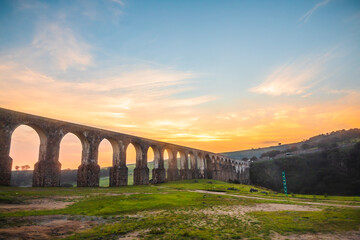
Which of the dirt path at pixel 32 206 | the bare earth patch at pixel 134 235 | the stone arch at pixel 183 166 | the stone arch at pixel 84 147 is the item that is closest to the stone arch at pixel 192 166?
the stone arch at pixel 183 166

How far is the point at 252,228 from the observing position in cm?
659

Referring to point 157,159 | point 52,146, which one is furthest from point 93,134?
point 157,159

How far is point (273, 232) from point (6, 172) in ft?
63.5

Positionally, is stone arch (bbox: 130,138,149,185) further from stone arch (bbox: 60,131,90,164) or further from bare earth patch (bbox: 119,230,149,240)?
bare earth patch (bbox: 119,230,149,240)

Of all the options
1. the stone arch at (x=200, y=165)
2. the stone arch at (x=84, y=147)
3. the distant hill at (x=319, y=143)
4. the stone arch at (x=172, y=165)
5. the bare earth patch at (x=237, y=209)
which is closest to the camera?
the bare earth patch at (x=237, y=209)

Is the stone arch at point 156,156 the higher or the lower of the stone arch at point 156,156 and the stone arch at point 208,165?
the higher

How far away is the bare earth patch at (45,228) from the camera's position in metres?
5.30

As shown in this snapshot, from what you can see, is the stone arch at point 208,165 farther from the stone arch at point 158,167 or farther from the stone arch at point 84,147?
the stone arch at point 84,147

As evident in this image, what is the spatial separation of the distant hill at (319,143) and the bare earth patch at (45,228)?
81.1 meters

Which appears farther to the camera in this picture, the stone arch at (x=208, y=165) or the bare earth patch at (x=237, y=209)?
the stone arch at (x=208, y=165)

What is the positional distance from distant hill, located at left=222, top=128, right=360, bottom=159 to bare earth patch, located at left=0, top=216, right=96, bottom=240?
266ft

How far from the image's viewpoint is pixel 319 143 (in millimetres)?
83188

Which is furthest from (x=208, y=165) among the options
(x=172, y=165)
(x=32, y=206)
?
(x=32, y=206)

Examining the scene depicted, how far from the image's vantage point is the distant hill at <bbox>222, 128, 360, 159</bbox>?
2995 inches
